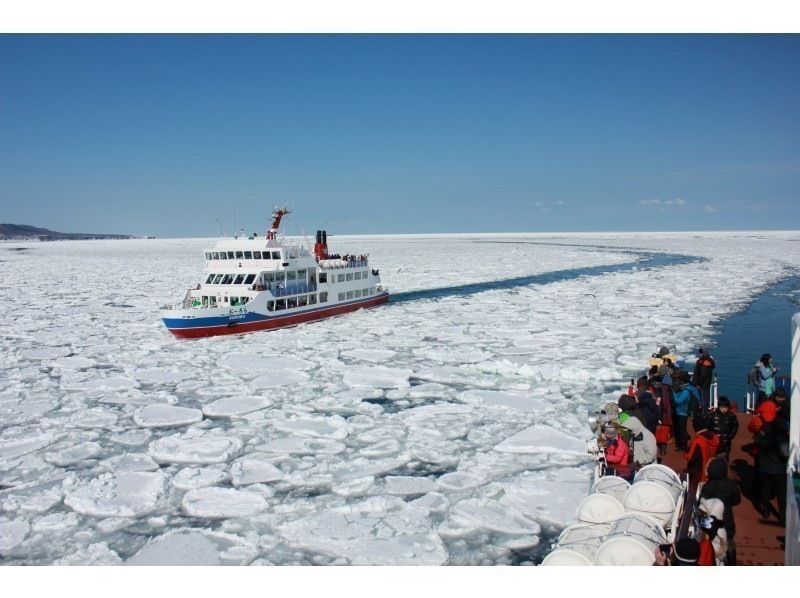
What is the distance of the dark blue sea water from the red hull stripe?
12777mm

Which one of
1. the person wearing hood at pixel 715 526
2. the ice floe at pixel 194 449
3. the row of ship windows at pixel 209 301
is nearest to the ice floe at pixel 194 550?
the ice floe at pixel 194 449

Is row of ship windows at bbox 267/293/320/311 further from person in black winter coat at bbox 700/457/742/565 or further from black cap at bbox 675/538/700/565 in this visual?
black cap at bbox 675/538/700/565

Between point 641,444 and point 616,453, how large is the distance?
0.39m

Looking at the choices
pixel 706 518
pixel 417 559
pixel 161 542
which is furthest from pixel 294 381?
pixel 706 518

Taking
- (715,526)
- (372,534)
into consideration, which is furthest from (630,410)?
(372,534)

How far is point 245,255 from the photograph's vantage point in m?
20.2

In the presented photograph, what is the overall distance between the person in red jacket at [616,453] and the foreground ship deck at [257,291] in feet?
45.5

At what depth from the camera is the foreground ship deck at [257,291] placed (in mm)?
17812

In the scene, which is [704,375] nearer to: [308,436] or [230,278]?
[308,436]

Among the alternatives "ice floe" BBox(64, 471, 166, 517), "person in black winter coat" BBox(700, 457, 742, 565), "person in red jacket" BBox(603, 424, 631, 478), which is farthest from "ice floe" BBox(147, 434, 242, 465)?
"person in black winter coat" BBox(700, 457, 742, 565)

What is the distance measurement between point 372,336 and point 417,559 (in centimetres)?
1217

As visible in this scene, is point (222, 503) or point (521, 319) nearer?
point (222, 503)

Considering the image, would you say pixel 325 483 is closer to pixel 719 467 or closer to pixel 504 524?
pixel 504 524
